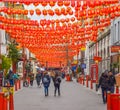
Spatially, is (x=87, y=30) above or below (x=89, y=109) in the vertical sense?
above

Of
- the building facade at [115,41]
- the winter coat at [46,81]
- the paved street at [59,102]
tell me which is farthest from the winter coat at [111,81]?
the building facade at [115,41]

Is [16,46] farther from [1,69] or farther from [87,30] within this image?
[87,30]

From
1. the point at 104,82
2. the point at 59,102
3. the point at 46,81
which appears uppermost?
the point at 104,82

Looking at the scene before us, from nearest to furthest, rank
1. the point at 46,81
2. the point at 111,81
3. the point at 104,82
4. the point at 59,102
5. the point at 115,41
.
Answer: the point at 111,81
the point at 104,82
the point at 59,102
the point at 46,81
the point at 115,41

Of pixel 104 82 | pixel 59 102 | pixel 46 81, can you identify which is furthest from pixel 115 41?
pixel 104 82

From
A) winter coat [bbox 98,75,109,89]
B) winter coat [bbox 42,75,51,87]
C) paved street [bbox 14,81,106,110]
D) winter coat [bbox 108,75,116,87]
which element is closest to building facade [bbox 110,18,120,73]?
winter coat [bbox 42,75,51,87]

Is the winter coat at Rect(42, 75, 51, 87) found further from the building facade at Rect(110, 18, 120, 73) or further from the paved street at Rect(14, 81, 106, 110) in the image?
the building facade at Rect(110, 18, 120, 73)

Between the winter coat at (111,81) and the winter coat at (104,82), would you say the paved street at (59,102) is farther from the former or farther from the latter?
the winter coat at (111,81)

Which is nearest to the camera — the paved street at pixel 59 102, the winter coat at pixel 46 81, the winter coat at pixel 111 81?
the paved street at pixel 59 102

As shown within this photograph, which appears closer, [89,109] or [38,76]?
[89,109]

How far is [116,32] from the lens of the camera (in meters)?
54.5

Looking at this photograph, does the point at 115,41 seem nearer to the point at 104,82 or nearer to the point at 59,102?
the point at 59,102

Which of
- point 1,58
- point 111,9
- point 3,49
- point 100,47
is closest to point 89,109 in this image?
point 111,9

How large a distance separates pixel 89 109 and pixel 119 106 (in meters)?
4.85
